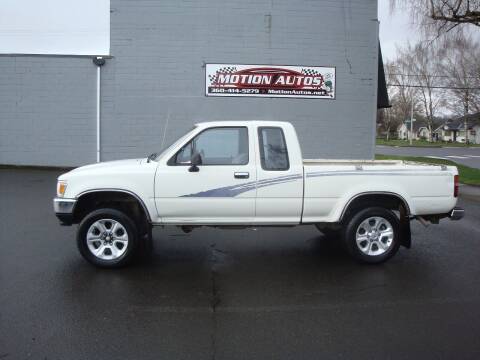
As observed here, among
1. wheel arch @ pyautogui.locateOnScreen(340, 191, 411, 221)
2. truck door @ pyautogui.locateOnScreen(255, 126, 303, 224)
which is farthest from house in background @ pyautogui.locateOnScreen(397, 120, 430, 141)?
truck door @ pyautogui.locateOnScreen(255, 126, 303, 224)

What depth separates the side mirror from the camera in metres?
6.03

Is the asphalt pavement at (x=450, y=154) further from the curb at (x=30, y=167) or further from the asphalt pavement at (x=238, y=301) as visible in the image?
the asphalt pavement at (x=238, y=301)

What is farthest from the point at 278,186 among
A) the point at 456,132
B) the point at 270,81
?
the point at 456,132

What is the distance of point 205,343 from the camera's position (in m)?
4.07

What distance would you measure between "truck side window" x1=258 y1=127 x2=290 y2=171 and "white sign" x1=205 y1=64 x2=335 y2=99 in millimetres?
10561

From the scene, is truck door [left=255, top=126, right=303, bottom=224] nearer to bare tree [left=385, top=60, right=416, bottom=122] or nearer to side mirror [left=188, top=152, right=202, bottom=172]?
side mirror [left=188, top=152, right=202, bottom=172]

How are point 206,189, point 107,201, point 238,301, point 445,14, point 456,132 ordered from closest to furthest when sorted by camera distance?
point 238,301 < point 206,189 < point 107,201 < point 445,14 < point 456,132

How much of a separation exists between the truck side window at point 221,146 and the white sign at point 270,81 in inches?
416

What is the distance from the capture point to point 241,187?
20.4 feet

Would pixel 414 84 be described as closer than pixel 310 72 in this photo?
No

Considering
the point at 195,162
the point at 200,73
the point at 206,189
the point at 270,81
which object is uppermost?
the point at 200,73

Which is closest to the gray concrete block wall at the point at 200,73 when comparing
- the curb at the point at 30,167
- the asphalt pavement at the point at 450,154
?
the curb at the point at 30,167

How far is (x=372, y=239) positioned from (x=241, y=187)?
1.92 m

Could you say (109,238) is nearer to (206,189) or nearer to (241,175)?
(206,189)
